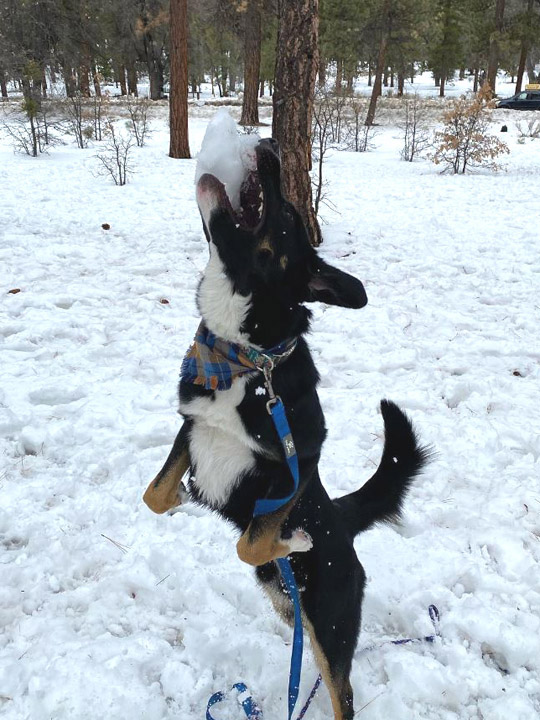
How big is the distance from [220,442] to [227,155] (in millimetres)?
990

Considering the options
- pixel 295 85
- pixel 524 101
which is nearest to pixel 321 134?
pixel 295 85

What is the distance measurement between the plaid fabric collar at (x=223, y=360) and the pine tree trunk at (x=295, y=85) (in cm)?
432

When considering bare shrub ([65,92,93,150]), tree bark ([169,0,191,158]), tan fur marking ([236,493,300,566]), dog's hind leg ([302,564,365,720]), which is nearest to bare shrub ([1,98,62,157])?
bare shrub ([65,92,93,150])

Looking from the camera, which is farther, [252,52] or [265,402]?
[252,52]

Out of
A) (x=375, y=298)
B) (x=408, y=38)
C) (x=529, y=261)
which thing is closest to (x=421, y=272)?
(x=375, y=298)

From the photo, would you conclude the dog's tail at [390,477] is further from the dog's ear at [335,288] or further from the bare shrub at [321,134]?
the bare shrub at [321,134]

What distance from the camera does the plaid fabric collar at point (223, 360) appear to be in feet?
5.62

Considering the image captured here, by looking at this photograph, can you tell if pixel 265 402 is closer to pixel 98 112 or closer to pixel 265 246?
pixel 265 246

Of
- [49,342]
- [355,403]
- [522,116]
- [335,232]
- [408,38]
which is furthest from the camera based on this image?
[522,116]

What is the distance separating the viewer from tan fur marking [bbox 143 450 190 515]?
1.84 metres

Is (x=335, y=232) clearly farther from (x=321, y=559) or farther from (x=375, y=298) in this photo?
(x=321, y=559)

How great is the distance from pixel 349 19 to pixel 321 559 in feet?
109

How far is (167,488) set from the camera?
1.84 m

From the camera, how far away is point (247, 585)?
2338 mm
